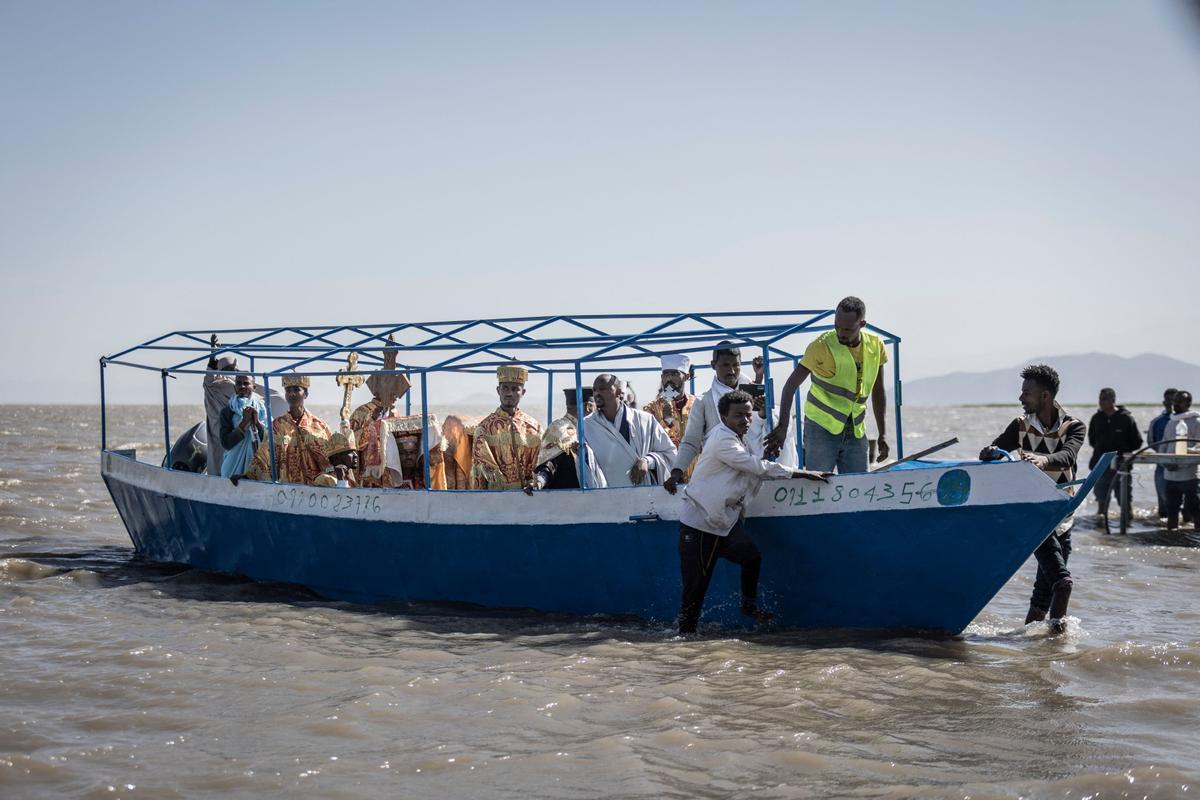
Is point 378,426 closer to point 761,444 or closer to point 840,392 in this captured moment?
point 761,444

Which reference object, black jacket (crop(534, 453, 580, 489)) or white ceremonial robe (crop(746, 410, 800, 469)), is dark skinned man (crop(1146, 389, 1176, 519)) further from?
black jacket (crop(534, 453, 580, 489))

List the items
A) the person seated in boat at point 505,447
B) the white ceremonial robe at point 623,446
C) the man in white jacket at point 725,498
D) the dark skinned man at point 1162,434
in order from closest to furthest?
1. the man in white jacket at point 725,498
2. the white ceremonial robe at point 623,446
3. the person seated in boat at point 505,447
4. the dark skinned man at point 1162,434

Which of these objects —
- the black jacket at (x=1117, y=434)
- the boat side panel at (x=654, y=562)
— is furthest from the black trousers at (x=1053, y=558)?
the black jacket at (x=1117, y=434)

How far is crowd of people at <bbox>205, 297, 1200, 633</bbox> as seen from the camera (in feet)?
24.4

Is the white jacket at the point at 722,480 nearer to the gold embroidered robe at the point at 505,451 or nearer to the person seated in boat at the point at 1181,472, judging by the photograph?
the gold embroidered robe at the point at 505,451

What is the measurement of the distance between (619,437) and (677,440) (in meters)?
1.71

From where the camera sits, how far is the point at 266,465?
10.7m

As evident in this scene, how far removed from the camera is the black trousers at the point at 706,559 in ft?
24.5

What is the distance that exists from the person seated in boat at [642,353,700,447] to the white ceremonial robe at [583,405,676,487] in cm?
173

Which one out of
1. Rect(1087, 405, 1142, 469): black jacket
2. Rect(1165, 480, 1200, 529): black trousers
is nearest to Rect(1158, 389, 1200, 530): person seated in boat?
Rect(1165, 480, 1200, 529): black trousers

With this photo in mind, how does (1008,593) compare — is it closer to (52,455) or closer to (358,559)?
(358,559)

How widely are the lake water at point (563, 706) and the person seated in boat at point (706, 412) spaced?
1.13 metres

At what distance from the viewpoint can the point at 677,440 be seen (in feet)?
34.7

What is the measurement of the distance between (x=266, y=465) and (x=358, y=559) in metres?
1.61
